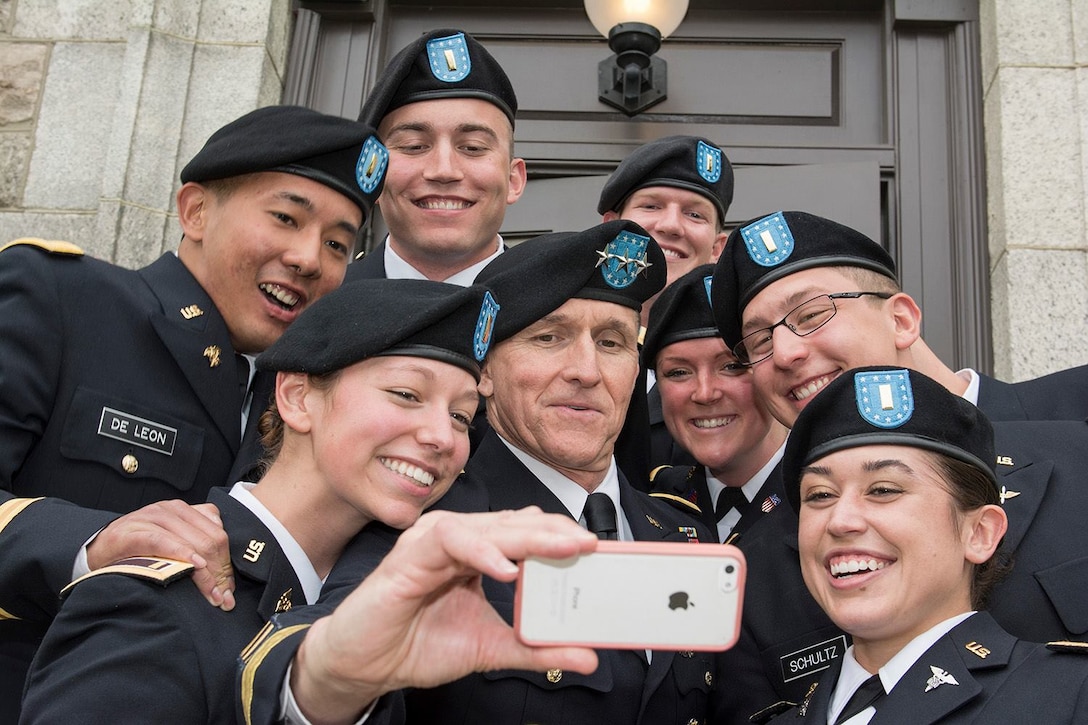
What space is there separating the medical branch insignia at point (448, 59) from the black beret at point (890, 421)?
186 cm

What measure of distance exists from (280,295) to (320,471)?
2.73 feet

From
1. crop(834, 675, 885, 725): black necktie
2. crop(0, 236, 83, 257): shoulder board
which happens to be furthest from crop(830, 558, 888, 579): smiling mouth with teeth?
crop(0, 236, 83, 257): shoulder board

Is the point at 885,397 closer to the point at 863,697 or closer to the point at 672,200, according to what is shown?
the point at 863,697

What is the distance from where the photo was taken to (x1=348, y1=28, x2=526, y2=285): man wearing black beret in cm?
410

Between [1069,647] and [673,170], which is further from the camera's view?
[673,170]

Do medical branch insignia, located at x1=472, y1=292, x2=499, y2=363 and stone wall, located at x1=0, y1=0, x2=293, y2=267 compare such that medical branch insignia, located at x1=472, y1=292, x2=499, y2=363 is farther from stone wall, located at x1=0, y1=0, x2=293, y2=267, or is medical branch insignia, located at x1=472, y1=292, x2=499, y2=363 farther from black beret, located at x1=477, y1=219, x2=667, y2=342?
stone wall, located at x1=0, y1=0, x2=293, y2=267

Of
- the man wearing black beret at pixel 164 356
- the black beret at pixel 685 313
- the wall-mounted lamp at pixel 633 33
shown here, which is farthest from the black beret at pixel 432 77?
the wall-mounted lamp at pixel 633 33

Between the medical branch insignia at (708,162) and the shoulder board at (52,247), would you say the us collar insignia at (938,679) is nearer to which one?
the shoulder board at (52,247)

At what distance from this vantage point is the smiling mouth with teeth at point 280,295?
3381 millimetres

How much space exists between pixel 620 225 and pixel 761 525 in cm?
93

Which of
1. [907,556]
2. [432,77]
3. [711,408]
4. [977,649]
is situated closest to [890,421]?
[907,556]

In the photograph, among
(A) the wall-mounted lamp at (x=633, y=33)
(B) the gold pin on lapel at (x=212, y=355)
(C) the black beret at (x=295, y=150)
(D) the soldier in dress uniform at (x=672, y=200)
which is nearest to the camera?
(B) the gold pin on lapel at (x=212, y=355)

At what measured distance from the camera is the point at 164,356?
10.4ft

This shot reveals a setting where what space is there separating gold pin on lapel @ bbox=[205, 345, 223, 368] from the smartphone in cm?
159
